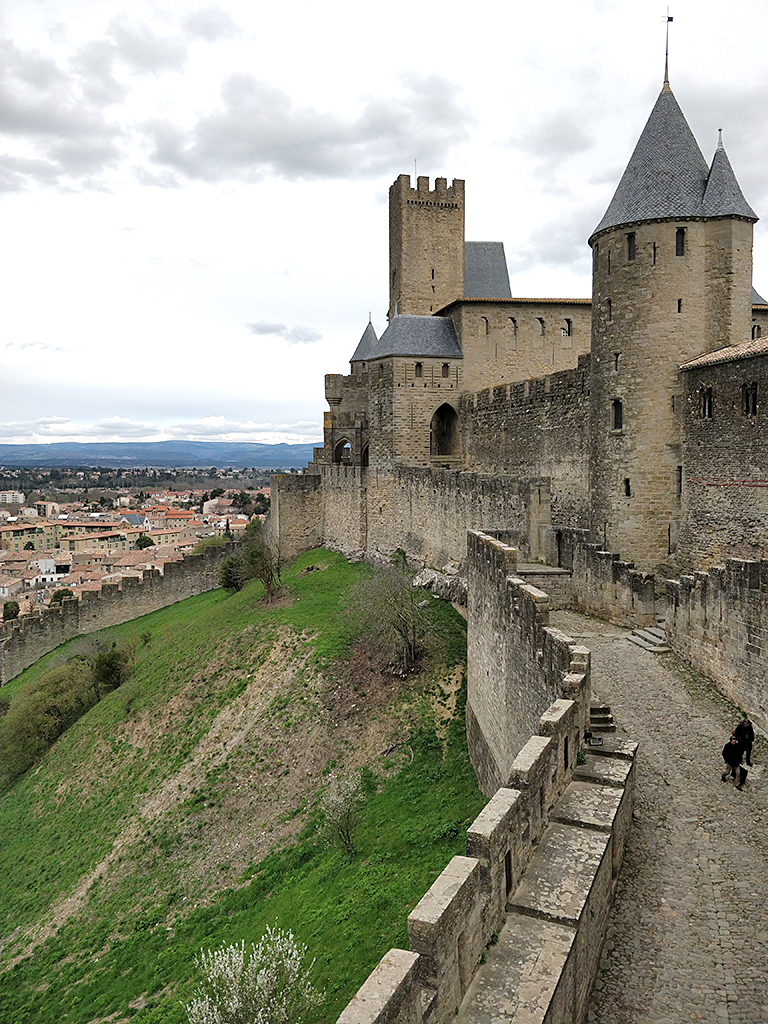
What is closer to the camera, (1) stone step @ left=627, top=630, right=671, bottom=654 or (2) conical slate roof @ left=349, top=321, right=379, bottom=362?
(1) stone step @ left=627, top=630, right=671, bottom=654

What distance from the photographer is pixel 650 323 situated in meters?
17.5

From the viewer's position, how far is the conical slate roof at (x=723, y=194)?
1708 cm

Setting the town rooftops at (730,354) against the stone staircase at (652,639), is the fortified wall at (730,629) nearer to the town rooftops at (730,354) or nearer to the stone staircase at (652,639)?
the stone staircase at (652,639)

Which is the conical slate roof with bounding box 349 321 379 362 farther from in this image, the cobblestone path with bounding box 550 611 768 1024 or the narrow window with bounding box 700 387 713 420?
the cobblestone path with bounding box 550 611 768 1024

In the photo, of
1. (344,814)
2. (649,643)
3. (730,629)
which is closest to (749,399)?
(649,643)

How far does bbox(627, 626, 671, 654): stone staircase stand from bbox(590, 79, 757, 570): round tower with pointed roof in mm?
4120

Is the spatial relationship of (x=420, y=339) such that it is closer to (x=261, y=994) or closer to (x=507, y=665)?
(x=507, y=665)

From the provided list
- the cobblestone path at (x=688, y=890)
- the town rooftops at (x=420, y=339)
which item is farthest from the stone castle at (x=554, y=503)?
the cobblestone path at (x=688, y=890)

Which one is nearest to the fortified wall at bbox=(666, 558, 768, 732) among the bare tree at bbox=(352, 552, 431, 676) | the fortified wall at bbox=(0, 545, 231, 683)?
the bare tree at bbox=(352, 552, 431, 676)

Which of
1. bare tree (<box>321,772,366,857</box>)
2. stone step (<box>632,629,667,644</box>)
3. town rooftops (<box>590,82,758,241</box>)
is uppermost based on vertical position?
town rooftops (<box>590,82,758,241</box>)

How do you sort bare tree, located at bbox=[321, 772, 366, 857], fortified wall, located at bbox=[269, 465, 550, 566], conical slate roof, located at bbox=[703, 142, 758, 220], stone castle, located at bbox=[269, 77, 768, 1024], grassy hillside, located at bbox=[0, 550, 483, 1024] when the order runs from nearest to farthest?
1. stone castle, located at bbox=[269, 77, 768, 1024]
2. grassy hillside, located at bbox=[0, 550, 483, 1024]
3. bare tree, located at bbox=[321, 772, 366, 857]
4. conical slate roof, located at bbox=[703, 142, 758, 220]
5. fortified wall, located at bbox=[269, 465, 550, 566]

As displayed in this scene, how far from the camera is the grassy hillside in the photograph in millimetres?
12578

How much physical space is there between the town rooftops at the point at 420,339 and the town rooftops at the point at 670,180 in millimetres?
12072

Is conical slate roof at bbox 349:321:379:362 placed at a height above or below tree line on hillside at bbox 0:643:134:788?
above
